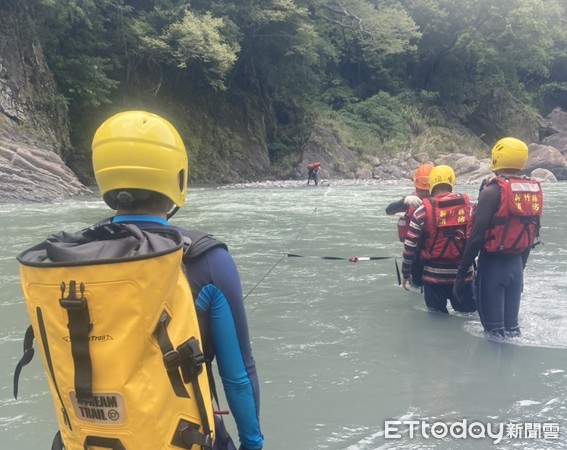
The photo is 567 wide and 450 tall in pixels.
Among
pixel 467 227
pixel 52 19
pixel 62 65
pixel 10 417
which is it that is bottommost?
pixel 10 417

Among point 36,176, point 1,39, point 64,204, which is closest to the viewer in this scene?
point 64,204

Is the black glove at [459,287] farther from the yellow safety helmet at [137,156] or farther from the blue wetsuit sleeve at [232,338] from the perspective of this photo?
the yellow safety helmet at [137,156]

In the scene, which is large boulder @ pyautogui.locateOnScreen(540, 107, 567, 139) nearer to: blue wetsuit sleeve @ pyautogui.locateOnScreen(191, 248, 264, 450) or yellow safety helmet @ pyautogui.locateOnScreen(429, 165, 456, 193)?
yellow safety helmet @ pyautogui.locateOnScreen(429, 165, 456, 193)

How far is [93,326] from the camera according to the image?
1355mm

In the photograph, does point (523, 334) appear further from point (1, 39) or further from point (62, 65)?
point (62, 65)

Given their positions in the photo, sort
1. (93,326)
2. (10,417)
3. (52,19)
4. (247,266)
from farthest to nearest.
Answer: (52,19), (247,266), (10,417), (93,326)

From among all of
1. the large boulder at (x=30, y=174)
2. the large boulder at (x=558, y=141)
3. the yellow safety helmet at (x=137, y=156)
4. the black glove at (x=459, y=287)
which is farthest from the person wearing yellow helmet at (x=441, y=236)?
the large boulder at (x=558, y=141)

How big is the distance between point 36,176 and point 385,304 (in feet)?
44.4

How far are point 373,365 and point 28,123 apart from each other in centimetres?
1868

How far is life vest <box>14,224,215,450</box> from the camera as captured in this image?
134 centimetres

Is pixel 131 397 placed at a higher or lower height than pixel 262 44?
lower

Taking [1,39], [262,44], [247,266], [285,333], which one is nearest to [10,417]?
[285,333]

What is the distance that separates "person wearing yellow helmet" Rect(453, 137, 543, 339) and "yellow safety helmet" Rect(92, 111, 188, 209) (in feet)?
10.4

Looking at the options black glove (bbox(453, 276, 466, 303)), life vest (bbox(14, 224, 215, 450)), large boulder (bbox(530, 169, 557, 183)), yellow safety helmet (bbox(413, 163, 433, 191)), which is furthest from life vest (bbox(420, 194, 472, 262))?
large boulder (bbox(530, 169, 557, 183))
